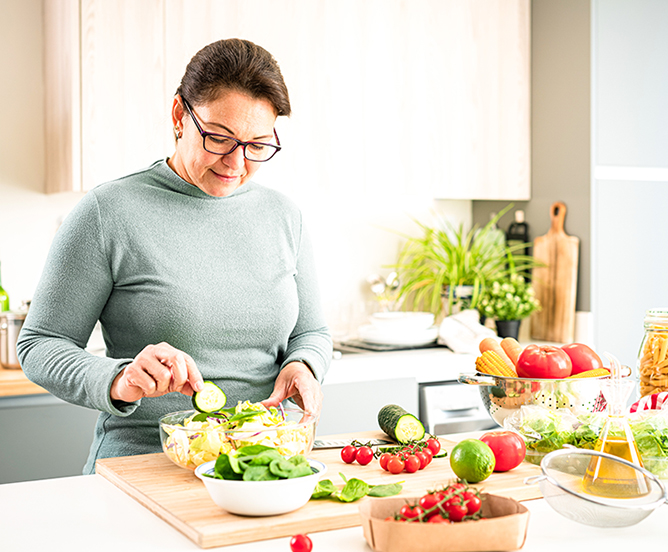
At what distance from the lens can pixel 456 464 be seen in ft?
3.94

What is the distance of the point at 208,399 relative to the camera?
4.25ft

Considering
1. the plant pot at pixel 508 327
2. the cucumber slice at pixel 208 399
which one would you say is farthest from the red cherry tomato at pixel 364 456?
the plant pot at pixel 508 327

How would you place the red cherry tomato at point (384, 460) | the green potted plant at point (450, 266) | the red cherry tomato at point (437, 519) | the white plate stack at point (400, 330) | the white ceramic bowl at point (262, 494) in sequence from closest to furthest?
the red cherry tomato at point (437, 519) → the white ceramic bowl at point (262, 494) → the red cherry tomato at point (384, 460) → the white plate stack at point (400, 330) → the green potted plant at point (450, 266)


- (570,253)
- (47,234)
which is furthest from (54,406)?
(570,253)

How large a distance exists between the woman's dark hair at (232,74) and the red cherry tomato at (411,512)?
876mm

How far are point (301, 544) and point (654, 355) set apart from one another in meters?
0.85

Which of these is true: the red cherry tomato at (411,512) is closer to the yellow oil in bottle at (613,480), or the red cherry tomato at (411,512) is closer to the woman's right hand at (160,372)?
the yellow oil in bottle at (613,480)

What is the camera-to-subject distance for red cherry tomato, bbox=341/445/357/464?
1.33 m

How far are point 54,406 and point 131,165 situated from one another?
832 millimetres

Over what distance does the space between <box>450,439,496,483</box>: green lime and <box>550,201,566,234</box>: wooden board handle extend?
217cm

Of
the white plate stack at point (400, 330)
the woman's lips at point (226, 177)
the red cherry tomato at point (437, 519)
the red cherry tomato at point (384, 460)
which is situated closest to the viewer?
the red cherry tomato at point (437, 519)

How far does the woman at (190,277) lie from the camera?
1444 millimetres

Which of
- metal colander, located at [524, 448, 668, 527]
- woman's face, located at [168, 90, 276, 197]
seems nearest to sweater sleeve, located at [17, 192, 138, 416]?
woman's face, located at [168, 90, 276, 197]

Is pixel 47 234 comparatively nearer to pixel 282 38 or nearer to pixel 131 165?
pixel 131 165
